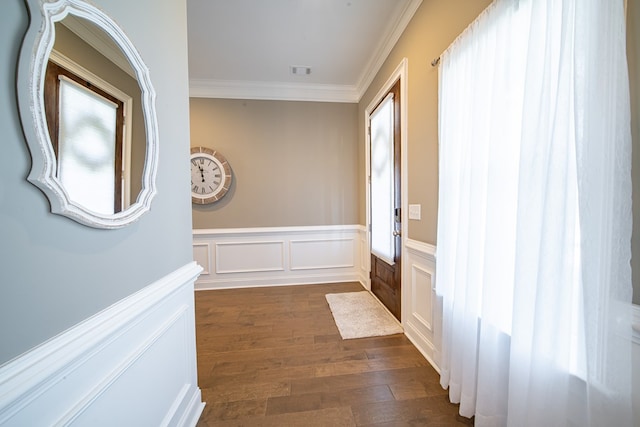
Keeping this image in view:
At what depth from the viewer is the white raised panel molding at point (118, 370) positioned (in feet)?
1.59

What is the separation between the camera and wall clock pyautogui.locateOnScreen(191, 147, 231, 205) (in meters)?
3.08

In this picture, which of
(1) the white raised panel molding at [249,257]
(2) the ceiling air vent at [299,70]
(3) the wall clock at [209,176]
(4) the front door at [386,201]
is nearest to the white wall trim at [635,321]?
(4) the front door at [386,201]

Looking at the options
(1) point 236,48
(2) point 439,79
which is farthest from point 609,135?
(1) point 236,48

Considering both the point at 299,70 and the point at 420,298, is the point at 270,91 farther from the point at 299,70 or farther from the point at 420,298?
the point at 420,298

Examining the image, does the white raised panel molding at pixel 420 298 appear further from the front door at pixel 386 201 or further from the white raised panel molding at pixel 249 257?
the white raised panel molding at pixel 249 257

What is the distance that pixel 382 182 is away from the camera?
2479mm

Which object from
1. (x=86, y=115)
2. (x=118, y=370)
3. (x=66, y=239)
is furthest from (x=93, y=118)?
(x=118, y=370)

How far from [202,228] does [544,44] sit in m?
3.62

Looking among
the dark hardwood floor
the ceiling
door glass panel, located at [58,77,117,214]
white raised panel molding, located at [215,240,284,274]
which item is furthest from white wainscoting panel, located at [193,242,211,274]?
door glass panel, located at [58,77,117,214]

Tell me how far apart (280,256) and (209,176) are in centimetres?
158

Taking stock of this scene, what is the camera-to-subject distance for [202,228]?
317 centimetres

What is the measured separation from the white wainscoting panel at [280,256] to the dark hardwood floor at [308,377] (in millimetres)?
872

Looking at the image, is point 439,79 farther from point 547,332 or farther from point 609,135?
point 547,332

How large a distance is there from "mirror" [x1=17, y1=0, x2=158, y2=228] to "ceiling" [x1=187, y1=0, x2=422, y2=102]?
1696 millimetres
